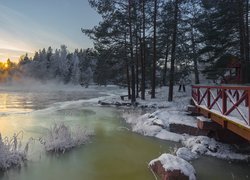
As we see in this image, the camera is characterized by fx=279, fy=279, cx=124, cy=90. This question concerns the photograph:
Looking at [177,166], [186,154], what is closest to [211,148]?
[186,154]

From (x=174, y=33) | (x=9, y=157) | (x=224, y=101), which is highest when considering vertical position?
(x=174, y=33)

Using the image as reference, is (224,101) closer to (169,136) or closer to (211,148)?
(211,148)

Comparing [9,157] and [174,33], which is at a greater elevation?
[174,33]

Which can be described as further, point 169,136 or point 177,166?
point 169,136

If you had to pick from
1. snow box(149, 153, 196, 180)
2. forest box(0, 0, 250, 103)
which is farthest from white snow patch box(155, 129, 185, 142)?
forest box(0, 0, 250, 103)

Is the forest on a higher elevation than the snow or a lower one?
higher

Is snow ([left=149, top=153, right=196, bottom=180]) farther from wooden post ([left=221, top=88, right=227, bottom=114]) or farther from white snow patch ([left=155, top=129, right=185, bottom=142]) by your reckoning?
white snow patch ([left=155, top=129, right=185, bottom=142])

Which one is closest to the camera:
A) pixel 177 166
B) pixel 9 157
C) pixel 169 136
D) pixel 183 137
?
pixel 177 166

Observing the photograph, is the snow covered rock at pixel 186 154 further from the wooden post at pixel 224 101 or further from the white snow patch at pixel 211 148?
the wooden post at pixel 224 101

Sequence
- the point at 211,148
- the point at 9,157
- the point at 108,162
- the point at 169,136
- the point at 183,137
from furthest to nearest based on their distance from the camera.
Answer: the point at 169,136 < the point at 183,137 < the point at 211,148 < the point at 108,162 < the point at 9,157

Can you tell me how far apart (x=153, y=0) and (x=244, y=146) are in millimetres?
17561

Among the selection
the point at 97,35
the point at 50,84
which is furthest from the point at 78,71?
the point at 97,35

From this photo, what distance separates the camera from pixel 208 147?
9.77 metres

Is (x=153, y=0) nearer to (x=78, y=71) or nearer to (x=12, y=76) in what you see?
(x=78, y=71)
